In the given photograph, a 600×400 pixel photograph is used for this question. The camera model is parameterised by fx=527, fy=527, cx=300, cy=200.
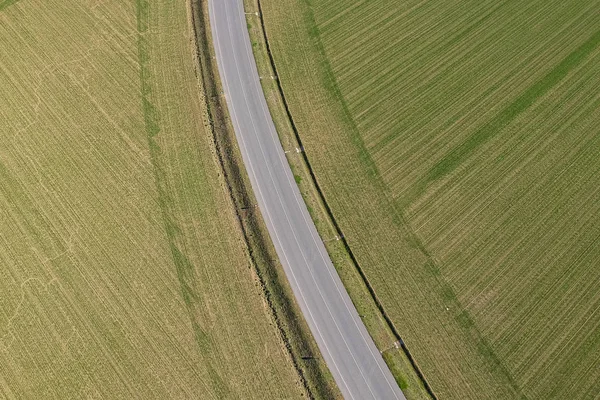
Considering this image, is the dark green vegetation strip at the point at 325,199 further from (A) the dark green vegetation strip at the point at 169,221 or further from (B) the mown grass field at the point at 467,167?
(A) the dark green vegetation strip at the point at 169,221

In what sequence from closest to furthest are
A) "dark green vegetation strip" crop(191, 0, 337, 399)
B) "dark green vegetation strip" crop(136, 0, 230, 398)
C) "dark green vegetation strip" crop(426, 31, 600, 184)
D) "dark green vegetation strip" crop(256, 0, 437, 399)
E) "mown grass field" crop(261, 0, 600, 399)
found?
"dark green vegetation strip" crop(191, 0, 337, 399), "dark green vegetation strip" crop(256, 0, 437, 399), "dark green vegetation strip" crop(136, 0, 230, 398), "mown grass field" crop(261, 0, 600, 399), "dark green vegetation strip" crop(426, 31, 600, 184)

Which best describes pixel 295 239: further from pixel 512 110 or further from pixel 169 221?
pixel 512 110

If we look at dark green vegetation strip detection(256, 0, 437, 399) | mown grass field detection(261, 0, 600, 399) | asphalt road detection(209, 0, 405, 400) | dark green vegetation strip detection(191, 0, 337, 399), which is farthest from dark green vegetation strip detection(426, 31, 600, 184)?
dark green vegetation strip detection(191, 0, 337, 399)

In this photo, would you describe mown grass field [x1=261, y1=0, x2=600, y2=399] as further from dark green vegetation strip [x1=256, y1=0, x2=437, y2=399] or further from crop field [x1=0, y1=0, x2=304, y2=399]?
crop field [x1=0, y1=0, x2=304, y2=399]

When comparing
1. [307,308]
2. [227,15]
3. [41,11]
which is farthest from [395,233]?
[41,11]

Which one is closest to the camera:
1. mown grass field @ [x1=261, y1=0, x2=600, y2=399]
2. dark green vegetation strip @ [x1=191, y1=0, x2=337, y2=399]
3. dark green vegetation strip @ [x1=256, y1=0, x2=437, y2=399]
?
dark green vegetation strip @ [x1=191, y1=0, x2=337, y2=399]

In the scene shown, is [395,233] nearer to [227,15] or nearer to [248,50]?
[248,50]
